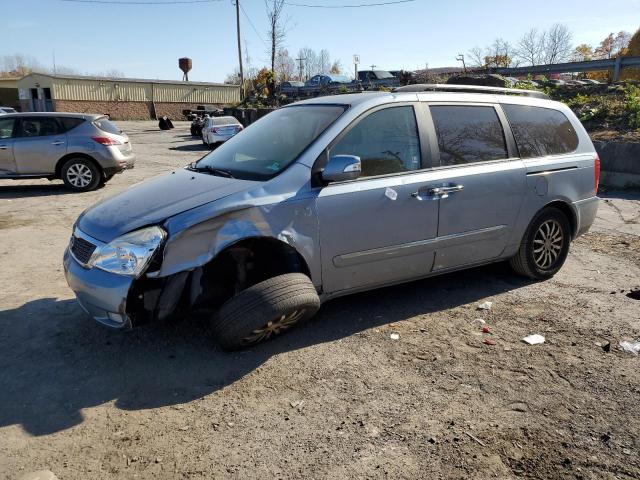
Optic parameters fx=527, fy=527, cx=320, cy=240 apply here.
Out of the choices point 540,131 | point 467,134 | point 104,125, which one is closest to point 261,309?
point 467,134

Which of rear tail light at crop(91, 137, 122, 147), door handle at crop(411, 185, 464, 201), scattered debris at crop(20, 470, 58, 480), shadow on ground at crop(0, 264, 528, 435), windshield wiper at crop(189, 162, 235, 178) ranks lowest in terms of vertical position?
scattered debris at crop(20, 470, 58, 480)

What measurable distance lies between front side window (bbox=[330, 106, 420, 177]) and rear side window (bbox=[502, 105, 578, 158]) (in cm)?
125

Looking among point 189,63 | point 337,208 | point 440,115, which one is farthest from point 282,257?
point 189,63

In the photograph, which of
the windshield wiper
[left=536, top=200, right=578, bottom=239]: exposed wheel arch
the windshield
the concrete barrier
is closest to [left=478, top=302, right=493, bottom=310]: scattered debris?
[left=536, top=200, right=578, bottom=239]: exposed wheel arch

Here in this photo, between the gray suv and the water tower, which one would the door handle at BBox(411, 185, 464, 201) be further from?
the water tower

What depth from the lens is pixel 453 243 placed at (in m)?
4.50

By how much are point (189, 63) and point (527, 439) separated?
6458 centimetres

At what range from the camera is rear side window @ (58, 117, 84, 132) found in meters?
11.3

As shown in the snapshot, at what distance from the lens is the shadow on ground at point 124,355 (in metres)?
3.20

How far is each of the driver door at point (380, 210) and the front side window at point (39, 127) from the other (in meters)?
9.40

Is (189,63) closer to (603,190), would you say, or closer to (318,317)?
(603,190)

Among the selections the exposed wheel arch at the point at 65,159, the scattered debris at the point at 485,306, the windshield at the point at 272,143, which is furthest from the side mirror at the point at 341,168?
the exposed wheel arch at the point at 65,159

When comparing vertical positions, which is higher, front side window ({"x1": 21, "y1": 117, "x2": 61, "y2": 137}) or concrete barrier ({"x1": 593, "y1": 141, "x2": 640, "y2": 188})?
front side window ({"x1": 21, "y1": 117, "x2": 61, "y2": 137})

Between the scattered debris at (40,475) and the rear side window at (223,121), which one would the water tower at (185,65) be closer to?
the rear side window at (223,121)
